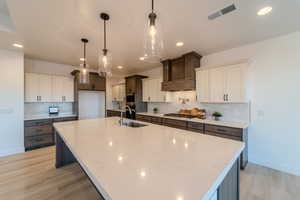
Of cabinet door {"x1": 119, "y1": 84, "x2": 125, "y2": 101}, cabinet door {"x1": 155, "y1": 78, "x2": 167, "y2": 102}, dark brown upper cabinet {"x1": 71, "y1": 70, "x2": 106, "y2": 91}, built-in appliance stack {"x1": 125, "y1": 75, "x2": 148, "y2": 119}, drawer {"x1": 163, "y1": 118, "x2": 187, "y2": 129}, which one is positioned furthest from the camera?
cabinet door {"x1": 119, "y1": 84, "x2": 125, "y2": 101}

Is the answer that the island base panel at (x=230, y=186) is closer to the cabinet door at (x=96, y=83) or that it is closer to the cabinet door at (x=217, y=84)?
the cabinet door at (x=217, y=84)

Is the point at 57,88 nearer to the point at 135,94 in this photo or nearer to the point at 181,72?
the point at 135,94

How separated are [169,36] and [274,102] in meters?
2.55

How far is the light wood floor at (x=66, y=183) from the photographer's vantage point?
1.96 metres

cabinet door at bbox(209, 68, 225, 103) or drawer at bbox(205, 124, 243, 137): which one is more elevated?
cabinet door at bbox(209, 68, 225, 103)

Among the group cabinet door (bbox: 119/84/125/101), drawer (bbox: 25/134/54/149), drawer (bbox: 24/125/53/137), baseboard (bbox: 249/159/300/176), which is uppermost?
cabinet door (bbox: 119/84/125/101)

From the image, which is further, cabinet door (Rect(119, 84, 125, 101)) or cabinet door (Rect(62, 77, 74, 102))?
cabinet door (Rect(119, 84, 125, 101))

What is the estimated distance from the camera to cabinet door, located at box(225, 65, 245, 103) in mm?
2889

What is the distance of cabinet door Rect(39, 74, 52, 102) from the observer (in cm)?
413

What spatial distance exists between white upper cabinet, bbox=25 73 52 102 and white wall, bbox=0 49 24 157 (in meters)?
0.32

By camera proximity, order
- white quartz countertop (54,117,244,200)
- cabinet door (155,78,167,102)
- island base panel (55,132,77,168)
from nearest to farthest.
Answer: white quartz countertop (54,117,244,200) → island base panel (55,132,77,168) → cabinet door (155,78,167,102)

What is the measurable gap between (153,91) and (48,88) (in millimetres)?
3403

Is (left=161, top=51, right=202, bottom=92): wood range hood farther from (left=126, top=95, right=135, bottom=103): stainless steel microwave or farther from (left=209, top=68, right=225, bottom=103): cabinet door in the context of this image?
(left=126, top=95, right=135, bottom=103): stainless steel microwave

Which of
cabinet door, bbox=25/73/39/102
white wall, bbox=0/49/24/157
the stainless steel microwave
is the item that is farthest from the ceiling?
the stainless steel microwave
